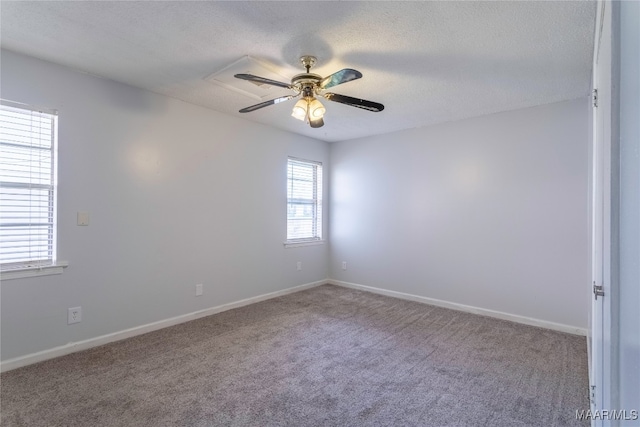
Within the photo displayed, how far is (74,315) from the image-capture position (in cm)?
272

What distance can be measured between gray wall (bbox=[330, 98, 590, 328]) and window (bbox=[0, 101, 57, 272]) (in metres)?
3.71

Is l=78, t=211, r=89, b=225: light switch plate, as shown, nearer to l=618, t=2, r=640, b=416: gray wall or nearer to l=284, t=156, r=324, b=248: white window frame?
l=284, t=156, r=324, b=248: white window frame

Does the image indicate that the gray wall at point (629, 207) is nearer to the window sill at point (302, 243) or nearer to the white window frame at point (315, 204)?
the window sill at point (302, 243)

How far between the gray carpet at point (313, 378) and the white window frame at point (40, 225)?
757 millimetres

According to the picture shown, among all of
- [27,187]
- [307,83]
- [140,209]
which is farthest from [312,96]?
[27,187]

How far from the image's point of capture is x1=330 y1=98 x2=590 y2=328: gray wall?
325 cm

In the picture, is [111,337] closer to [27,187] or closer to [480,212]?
[27,187]

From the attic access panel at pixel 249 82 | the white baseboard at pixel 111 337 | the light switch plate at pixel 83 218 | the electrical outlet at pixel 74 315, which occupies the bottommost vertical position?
the white baseboard at pixel 111 337

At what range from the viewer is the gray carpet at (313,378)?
1913 mm

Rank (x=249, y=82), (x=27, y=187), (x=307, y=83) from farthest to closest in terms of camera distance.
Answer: (x=249, y=82) → (x=27, y=187) → (x=307, y=83)

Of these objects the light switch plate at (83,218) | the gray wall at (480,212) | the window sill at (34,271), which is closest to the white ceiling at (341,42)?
the gray wall at (480,212)

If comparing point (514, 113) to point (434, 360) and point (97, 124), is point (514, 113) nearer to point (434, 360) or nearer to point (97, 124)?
point (434, 360)

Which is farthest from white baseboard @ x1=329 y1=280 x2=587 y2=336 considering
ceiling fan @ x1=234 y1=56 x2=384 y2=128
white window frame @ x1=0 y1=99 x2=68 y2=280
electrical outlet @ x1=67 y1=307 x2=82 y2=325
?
white window frame @ x1=0 y1=99 x2=68 y2=280

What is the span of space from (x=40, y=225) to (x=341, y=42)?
2821 mm
